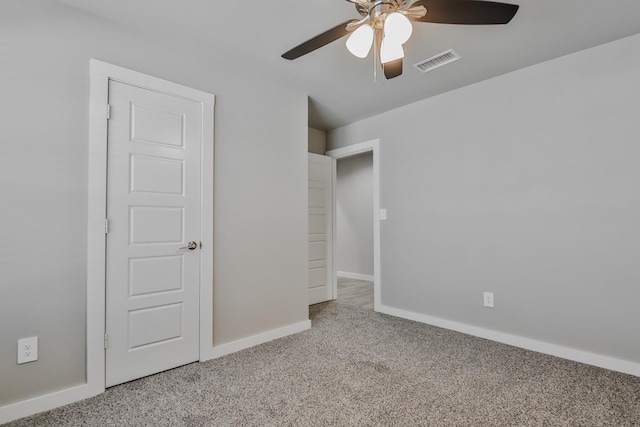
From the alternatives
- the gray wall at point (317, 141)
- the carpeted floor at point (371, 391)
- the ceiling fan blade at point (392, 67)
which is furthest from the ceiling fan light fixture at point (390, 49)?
the gray wall at point (317, 141)

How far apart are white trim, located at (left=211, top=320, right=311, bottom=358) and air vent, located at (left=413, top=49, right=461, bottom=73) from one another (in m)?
2.59

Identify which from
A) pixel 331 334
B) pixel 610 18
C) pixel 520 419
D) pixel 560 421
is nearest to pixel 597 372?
pixel 560 421

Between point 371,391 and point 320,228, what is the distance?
2.59 meters

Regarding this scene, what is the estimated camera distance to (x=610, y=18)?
6.86ft

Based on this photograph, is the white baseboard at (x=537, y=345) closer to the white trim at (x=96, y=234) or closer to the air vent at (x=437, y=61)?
the air vent at (x=437, y=61)

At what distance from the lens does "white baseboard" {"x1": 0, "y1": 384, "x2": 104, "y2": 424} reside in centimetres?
173

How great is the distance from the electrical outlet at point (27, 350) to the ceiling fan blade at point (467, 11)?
2.70 metres

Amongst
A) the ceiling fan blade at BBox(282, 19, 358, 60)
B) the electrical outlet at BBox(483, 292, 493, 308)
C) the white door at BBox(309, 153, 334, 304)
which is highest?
the ceiling fan blade at BBox(282, 19, 358, 60)

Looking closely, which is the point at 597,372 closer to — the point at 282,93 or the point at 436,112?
the point at 436,112

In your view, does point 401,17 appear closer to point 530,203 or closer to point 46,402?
point 530,203

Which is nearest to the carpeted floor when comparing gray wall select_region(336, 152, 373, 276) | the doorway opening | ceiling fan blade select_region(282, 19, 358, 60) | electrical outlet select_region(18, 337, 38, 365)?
electrical outlet select_region(18, 337, 38, 365)

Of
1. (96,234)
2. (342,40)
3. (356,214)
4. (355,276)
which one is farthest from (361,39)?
(355,276)

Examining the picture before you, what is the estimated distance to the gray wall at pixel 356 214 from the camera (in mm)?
5797

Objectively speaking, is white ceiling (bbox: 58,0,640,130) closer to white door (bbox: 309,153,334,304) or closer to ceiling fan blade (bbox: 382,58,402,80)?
ceiling fan blade (bbox: 382,58,402,80)
